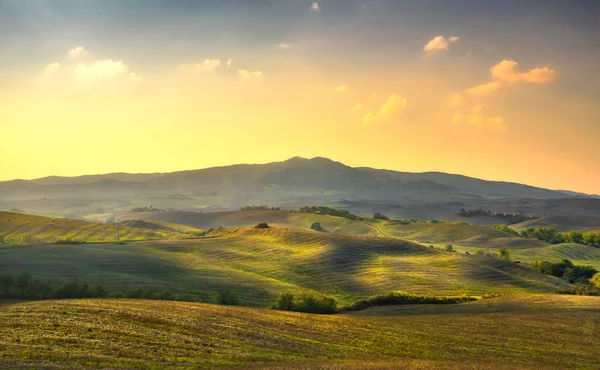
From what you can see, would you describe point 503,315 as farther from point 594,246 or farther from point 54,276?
point 594,246

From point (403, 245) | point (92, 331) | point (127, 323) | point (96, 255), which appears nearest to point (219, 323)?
point (127, 323)

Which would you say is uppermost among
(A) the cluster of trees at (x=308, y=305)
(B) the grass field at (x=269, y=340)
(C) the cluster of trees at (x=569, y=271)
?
(B) the grass field at (x=269, y=340)

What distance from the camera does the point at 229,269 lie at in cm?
10025

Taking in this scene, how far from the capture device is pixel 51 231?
152875 mm

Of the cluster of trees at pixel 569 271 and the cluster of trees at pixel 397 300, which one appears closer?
the cluster of trees at pixel 397 300

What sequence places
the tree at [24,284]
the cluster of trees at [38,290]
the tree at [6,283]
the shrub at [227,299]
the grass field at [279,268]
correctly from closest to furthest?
1. the cluster of trees at [38,290]
2. the tree at [6,283]
3. the tree at [24,284]
4. the shrub at [227,299]
5. the grass field at [279,268]

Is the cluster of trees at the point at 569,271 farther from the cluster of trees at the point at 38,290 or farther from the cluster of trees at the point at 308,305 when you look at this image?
the cluster of trees at the point at 38,290

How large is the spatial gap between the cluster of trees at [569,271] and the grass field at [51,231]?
373ft

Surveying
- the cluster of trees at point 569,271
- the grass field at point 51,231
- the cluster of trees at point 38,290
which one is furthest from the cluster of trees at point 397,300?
the grass field at point 51,231

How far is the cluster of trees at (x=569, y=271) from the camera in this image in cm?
10762

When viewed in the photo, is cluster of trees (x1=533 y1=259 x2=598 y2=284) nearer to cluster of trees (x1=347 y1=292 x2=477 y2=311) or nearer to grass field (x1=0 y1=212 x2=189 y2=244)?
cluster of trees (x1=347 y1=292 x2=477 y2=311)

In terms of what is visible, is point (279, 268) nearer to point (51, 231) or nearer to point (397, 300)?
point (397, 300)

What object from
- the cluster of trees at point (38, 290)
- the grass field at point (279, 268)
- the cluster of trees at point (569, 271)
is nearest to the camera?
the cluster of trees at point (38, 290)

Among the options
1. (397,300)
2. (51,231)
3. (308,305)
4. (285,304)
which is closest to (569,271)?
(397,300)
